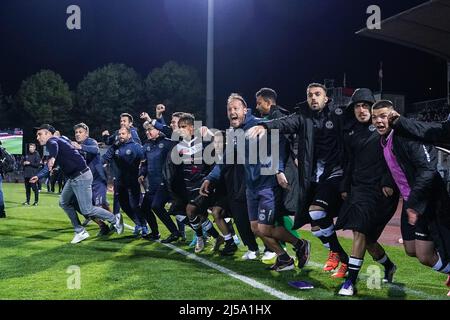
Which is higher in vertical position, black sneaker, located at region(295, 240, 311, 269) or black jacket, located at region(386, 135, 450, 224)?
black jacket, located at region(386, 135, 450, 224)

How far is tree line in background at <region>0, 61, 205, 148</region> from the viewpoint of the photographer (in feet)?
179

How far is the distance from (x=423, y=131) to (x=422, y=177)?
47 centimetres

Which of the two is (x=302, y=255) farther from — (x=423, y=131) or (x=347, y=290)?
(x=423, y=131)

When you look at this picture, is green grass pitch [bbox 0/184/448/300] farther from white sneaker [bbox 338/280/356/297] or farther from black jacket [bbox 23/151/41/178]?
black jacket [bbox 23/151/41/178]

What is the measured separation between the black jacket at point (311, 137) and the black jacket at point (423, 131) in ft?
4.00

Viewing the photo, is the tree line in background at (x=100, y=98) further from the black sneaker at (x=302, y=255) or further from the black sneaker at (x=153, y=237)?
the black sneaker at (x=302, y=255)

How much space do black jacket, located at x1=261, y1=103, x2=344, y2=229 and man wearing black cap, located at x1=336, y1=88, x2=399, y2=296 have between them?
20 centimetres

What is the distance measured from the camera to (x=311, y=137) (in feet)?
19.7

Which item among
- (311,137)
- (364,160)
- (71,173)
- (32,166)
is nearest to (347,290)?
(364,160)

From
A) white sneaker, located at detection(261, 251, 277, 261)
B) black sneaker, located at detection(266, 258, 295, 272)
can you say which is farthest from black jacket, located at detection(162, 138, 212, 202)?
black sneaker, located at detection(266, 258, 295, 272)

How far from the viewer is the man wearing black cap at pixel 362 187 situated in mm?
5340

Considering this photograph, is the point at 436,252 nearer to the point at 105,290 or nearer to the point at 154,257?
the point at 105,290
